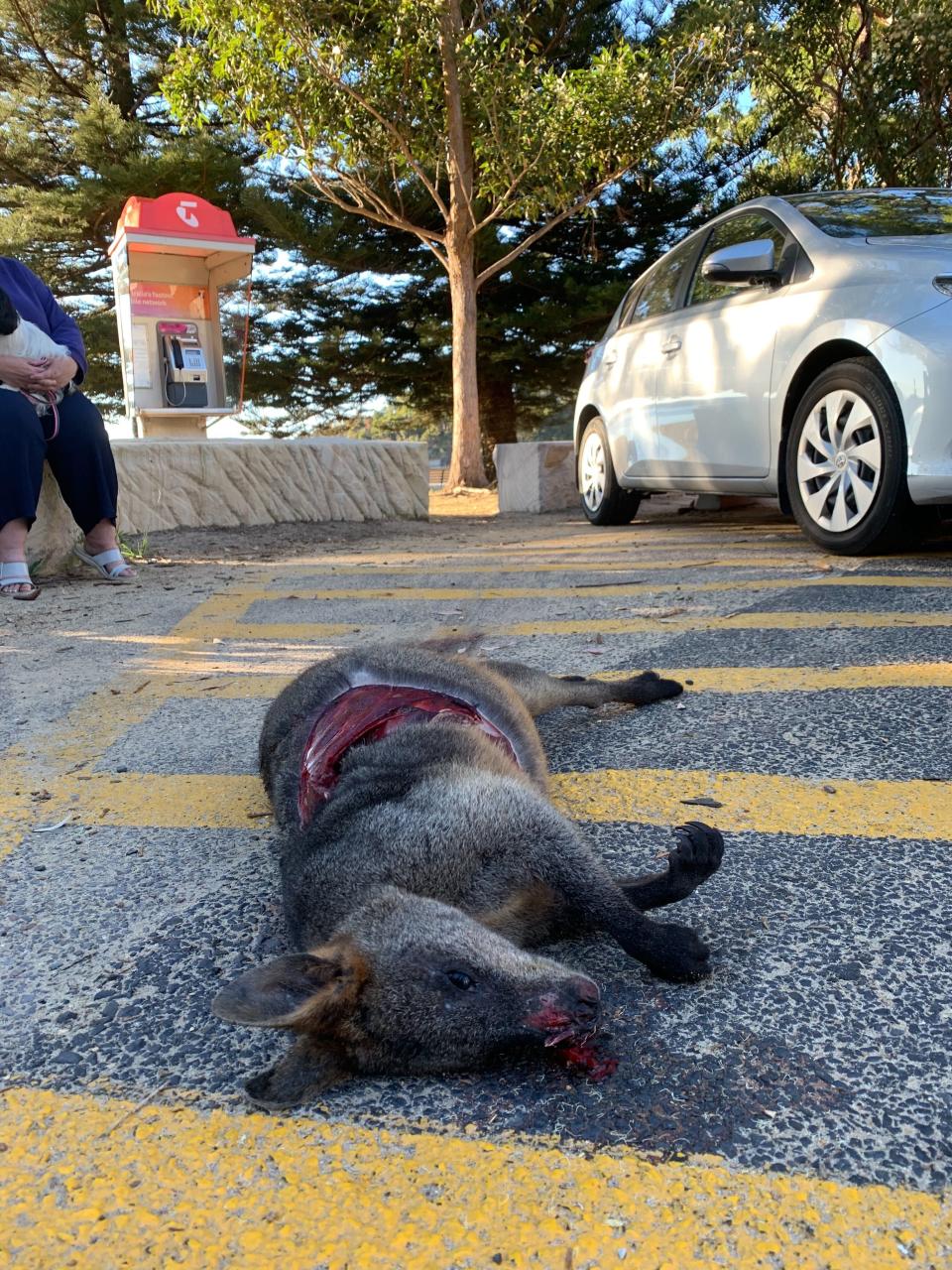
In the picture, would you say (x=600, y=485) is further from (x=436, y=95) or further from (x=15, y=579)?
(x=436, y=95)

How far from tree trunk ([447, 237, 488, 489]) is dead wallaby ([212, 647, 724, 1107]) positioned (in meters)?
11.0

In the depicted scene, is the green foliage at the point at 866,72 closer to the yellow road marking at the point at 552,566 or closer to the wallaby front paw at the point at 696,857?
the yellow road marking at the point at 552,566

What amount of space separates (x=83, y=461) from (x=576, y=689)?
4070 millimetres

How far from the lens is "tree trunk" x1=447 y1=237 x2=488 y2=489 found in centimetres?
1306

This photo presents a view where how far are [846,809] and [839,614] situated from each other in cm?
214

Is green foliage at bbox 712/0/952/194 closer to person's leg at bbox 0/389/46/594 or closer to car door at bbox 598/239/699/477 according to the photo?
car door at bbox 598/239/699/477

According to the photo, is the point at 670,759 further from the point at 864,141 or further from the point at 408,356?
the point at 408,356

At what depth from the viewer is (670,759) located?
3.09 metres

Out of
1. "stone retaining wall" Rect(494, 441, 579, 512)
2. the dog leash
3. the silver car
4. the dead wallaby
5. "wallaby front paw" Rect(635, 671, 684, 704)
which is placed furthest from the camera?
"stone retaining wall" Rect(494, 441, 579, 512)

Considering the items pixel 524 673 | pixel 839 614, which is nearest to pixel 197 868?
pixel 524 673

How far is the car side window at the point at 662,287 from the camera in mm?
7281

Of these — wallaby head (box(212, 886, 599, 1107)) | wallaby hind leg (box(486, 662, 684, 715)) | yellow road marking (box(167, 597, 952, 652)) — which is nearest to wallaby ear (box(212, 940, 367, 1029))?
wallaby head (box(212, 886, 599, 1107))

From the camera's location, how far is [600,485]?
339 inches

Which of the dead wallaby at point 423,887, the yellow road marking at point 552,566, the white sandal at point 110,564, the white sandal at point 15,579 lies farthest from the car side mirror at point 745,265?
the white sandal at point 15,579
